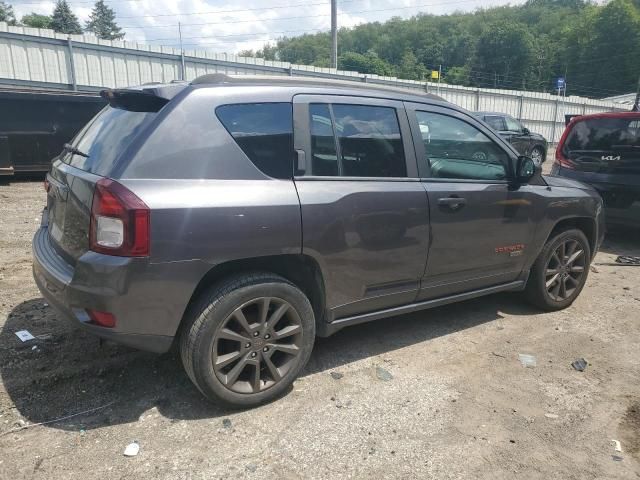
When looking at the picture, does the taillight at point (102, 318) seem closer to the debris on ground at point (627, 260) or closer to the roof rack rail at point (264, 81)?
the roof rack rail at point (264, 81)

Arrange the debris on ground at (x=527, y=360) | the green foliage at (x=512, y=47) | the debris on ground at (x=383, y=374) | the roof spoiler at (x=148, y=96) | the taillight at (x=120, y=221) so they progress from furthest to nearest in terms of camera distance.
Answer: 1. the green foliage at (x=512, y=47)
2. the debris on ground at (x=527, y=360)
3. the debris on ground at (x=383, y=374)
4. the roof spoiler at (x=148, y=96)
5. the taillight at (x=120, y=221)

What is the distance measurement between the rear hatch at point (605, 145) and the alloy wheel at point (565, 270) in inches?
106

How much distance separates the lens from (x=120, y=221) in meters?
2.44

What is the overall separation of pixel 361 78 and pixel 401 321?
1810 centimetres

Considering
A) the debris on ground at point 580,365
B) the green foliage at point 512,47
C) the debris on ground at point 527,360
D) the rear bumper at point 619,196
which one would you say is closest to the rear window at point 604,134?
the rear bumper at point 619,196

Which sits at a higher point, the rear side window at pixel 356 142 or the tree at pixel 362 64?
the tree at pixel 362 64

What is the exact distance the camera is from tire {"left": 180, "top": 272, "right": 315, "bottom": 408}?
271 centimetres

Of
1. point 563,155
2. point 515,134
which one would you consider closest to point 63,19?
point 515,134

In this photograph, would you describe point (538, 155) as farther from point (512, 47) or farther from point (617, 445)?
point (512, 47)

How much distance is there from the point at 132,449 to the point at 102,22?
126887 mm

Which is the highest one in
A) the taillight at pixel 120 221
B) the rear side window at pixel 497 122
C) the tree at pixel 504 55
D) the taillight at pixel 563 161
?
the tree at pixel 504 55

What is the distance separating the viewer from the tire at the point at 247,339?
8.88 ft

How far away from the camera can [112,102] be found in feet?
10.1

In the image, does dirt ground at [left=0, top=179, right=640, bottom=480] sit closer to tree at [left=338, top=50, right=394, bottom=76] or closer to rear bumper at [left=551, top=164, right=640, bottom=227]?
rear bumper at [left=551, top=164, right=640, bottom=227]
